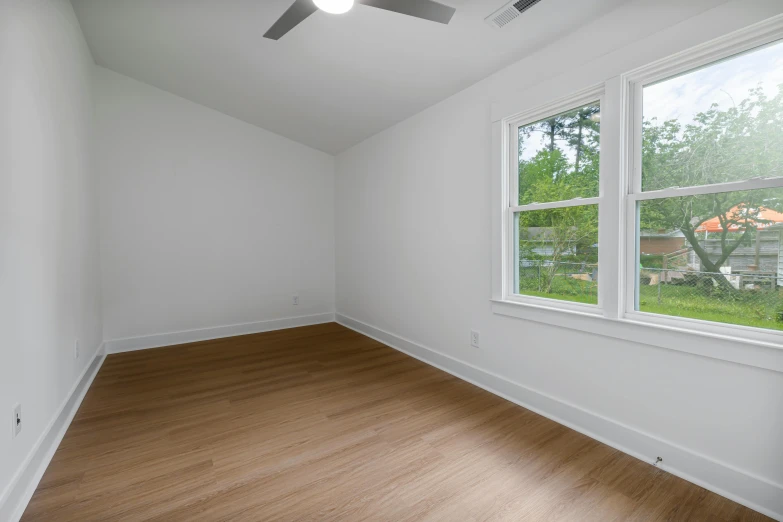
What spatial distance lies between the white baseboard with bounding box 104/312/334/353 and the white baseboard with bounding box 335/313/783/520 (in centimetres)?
256

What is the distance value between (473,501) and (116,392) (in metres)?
2.81

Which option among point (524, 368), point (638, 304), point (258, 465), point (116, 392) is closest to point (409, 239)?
point (524, 368)

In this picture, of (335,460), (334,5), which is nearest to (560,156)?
(334,5)

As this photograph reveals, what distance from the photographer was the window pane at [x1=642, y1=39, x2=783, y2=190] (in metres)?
1.63

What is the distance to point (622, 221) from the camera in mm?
2080

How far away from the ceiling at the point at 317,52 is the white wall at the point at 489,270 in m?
0.20

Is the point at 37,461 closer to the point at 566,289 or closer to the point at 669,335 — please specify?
the point at 566,289

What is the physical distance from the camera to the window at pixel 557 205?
7.57 ft

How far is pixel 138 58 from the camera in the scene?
3.50 m

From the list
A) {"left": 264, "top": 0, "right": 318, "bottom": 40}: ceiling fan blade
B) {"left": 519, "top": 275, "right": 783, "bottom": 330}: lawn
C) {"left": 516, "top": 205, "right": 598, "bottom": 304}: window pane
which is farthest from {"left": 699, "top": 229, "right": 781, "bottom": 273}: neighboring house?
{"left": 264, "top": 0, "right": 318, "bottom": 40}: ceiling fan blade

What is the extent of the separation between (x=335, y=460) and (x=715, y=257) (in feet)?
7.23

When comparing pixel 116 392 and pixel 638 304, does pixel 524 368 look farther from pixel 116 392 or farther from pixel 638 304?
pixel 116 392

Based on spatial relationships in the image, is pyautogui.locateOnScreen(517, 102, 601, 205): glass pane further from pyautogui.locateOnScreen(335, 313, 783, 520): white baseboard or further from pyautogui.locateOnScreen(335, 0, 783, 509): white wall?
pyautogui.locateOnScreen(335, 313, 783, 520): white baseboard

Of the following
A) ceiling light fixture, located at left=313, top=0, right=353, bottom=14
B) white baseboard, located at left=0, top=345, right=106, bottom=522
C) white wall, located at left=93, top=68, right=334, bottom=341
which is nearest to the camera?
white baseboard, located at left=0, top=345, right=106, bottom=522
